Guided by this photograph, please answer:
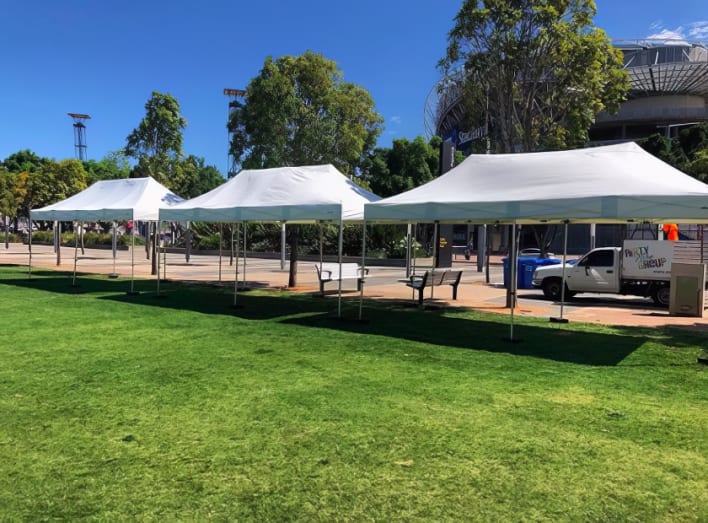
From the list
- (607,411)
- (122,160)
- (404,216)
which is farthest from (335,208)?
(122,160)

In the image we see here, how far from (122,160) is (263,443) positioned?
57.6 metres

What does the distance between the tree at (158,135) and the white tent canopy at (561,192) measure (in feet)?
85.7

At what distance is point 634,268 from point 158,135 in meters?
28.1

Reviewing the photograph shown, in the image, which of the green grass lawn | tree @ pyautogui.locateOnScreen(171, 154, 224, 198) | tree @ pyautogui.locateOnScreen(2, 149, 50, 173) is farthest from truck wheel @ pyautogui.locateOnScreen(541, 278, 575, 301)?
tree @ pyautogui.locateOnScreen(2, 149, 50, 173)

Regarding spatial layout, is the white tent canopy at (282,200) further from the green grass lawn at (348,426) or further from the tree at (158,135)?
the tree at (158,135)

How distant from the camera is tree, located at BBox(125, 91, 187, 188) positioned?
111ft

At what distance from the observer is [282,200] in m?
13.1

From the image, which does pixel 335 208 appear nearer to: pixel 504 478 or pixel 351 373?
pixel 351 373

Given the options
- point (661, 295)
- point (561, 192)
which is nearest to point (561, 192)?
point (561, 192)

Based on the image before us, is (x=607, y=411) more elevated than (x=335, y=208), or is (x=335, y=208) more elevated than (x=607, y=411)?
(x=335, y=208)

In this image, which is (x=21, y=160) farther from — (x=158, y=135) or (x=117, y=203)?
(x=117, y=203)

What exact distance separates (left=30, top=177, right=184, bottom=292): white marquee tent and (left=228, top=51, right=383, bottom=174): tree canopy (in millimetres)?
4454

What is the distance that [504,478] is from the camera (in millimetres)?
4074

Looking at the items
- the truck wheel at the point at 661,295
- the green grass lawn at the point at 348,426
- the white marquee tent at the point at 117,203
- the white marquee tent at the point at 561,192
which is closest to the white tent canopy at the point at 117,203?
the white marquee tent at the point at 117,203
